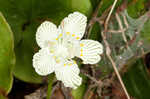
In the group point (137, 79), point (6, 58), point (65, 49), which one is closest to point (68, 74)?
point (65, 49)

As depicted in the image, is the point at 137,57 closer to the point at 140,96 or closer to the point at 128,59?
the point at 128,59

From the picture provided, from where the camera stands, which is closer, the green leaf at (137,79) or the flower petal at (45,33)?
the flower petal at (45,33)

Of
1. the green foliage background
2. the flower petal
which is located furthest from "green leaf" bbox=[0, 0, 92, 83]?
the flower petal

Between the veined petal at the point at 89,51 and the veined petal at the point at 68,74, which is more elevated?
the veined petal at the point at 89,51

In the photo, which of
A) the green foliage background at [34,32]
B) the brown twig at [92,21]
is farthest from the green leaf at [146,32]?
the brown twig at [92,21]

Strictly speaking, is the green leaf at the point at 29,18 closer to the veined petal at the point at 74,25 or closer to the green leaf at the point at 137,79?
the veined petal at the point at 74,25

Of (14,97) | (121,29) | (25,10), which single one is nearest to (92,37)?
(121,29)
